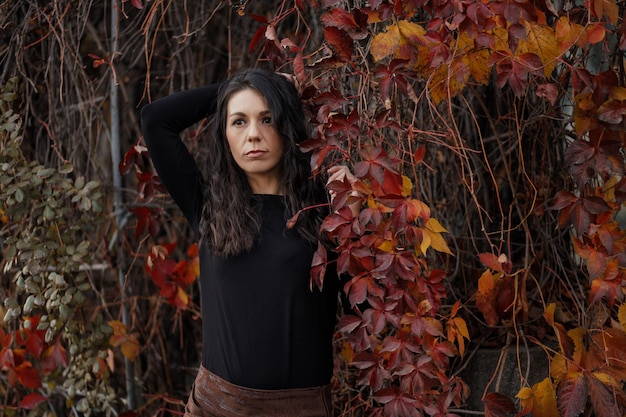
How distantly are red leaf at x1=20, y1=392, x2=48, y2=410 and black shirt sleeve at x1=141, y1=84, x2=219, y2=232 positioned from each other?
3.26 feet

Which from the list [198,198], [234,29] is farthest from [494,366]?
[234,29]

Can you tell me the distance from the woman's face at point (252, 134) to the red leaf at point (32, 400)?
121cm

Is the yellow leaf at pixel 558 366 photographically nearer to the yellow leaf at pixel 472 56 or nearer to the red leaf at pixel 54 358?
the yellow leaf at pixel 472 56

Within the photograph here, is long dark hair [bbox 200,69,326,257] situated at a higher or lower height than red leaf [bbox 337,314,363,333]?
higher

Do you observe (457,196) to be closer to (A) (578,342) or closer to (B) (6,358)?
(A) (578,342)

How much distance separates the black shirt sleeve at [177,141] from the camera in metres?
2.01

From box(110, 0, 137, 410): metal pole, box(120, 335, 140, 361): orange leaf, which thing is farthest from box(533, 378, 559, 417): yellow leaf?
box(110, 0, 137, 410): metal pole

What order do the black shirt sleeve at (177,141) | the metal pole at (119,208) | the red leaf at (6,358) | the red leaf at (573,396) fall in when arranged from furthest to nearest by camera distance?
the metal pole at (119,208), the red leaf at (6,358), the black shirt sleeve at (177,141), the red leaf at (573,396)

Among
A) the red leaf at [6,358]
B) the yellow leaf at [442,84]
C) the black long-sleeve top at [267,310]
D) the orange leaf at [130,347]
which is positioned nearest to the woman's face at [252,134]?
the black long-sleeve top at [267,310]

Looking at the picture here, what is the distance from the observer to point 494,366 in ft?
7.70

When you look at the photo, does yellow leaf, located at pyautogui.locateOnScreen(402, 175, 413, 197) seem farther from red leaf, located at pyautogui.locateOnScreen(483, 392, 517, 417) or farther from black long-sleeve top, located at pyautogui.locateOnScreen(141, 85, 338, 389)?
red leaf, located at pyautogui.locateOnScreen(483, 392, 517, 417)

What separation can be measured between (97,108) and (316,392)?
147cm

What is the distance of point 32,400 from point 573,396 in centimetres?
172

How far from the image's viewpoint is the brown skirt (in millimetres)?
1854
